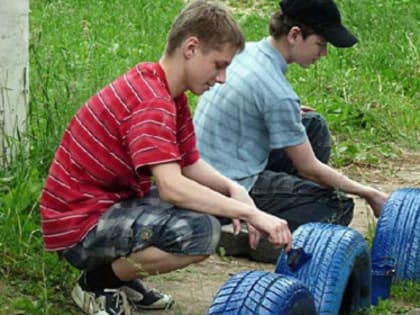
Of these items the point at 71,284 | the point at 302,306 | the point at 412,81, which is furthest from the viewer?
the point at 412,81

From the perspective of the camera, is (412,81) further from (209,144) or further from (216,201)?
(216,201)

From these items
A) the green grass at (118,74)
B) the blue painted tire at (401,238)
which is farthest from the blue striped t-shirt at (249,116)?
the green grass at (118,74)

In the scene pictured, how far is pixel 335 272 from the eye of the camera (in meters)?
4.93

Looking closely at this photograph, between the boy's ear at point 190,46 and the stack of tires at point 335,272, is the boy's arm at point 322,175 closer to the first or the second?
the stack of tires at point 335,272

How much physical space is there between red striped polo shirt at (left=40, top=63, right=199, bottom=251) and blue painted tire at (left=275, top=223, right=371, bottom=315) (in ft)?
2.21

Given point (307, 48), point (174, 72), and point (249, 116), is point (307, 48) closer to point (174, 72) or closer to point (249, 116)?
point (249, 116)

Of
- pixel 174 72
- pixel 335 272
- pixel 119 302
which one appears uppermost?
pixel 174 72

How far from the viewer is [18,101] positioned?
6.23 meters

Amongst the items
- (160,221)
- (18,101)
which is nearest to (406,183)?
(18,101)

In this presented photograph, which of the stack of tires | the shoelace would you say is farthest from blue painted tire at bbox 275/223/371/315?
A: the shoelace

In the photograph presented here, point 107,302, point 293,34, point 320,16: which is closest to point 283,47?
point 293,34

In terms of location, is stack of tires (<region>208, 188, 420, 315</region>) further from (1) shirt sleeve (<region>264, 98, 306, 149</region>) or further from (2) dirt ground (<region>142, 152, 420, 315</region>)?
(1) shirt sleeve (<region>264, 98, 306, 149</region>)

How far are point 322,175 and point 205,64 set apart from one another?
149 cm

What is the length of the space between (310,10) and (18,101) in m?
1.51
